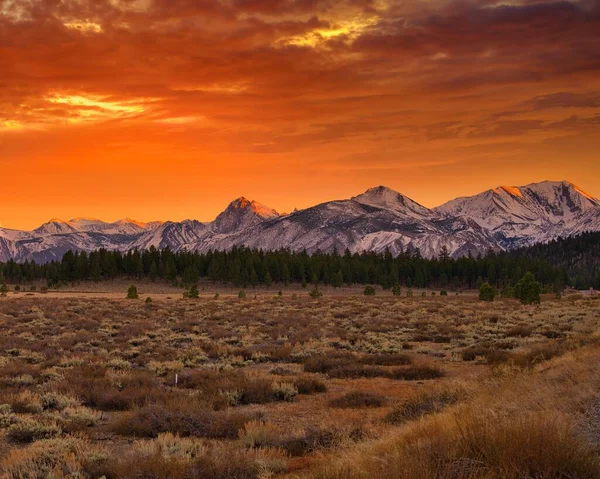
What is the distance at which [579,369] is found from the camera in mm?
13680

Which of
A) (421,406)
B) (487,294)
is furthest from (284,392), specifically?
(487,294)

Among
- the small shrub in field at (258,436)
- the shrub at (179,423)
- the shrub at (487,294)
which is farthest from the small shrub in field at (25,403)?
Result: the shrub at (487,294)

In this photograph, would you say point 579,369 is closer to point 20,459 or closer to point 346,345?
point 20,459

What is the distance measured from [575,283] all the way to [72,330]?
183m

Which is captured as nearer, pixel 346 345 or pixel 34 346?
pixel 34 346

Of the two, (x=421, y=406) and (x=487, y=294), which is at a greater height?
(x=421, y=406)

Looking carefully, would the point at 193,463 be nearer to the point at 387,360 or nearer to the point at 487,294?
the point at 387,360

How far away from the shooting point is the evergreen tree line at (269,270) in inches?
5221

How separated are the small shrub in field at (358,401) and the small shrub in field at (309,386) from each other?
1689 millimetres

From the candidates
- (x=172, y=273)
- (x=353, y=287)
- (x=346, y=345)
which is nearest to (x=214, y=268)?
(x=172, y=273)

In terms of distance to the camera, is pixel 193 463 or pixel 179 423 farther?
pixel 179 423

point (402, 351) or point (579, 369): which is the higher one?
point (579, 369)

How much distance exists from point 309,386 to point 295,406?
1990 millimetres

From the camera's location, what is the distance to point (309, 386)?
17.4m
